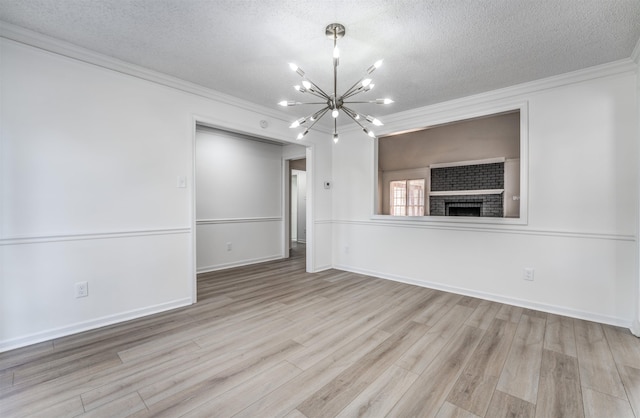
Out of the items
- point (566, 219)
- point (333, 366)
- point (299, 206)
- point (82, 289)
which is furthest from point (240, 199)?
point (566, 219)

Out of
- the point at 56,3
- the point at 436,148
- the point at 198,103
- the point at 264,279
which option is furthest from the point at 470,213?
the point at 56,3

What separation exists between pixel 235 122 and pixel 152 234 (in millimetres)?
1672

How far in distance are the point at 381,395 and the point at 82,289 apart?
8.82 feet

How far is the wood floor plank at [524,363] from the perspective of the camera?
69.6 inches

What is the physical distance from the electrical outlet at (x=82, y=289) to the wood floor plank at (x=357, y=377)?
7.39ft

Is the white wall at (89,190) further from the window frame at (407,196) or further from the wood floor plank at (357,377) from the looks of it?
the window frame at (407,196)

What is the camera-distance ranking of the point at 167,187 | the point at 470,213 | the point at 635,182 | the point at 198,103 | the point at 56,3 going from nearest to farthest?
the point at 56,3 → the point at 635,182 → the point at 167,187 → the point at 198,103 → the point at 470,213

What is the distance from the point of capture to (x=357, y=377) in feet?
6.24

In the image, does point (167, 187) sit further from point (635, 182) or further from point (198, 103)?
point (635, 182)

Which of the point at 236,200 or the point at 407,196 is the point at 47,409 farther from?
the point at 407,196

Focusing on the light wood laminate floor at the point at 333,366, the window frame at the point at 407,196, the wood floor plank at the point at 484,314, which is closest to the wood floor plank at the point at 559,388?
the light wood laminate floor at the point at 333,366

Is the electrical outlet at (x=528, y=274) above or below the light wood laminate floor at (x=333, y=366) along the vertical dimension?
above

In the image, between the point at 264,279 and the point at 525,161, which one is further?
the point at 264,279

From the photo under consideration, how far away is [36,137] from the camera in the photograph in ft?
7.63
